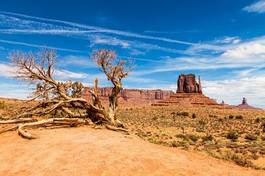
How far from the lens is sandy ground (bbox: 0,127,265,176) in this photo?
10.5m

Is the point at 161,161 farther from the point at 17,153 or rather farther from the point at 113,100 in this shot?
the point at 113,100

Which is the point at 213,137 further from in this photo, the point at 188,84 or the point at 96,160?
the point at 188,84

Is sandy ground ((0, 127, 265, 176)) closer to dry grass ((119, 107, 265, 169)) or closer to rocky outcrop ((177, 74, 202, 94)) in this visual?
dry grass ((119, 107, 265, 169))

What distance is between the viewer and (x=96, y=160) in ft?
36.8

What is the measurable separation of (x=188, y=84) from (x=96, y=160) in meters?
151

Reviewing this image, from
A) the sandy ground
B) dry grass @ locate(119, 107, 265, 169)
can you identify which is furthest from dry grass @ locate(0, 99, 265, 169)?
the sandy ground

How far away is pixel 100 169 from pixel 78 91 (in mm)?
14118

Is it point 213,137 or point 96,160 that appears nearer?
point 96,160

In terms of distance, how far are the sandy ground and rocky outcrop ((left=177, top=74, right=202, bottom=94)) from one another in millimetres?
146284

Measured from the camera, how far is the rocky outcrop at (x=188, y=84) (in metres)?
158

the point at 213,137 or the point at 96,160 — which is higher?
the point at 96,160

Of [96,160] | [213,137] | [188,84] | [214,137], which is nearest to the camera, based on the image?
[96,160]

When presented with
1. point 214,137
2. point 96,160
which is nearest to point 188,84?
point 214,137

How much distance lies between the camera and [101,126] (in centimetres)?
1967
